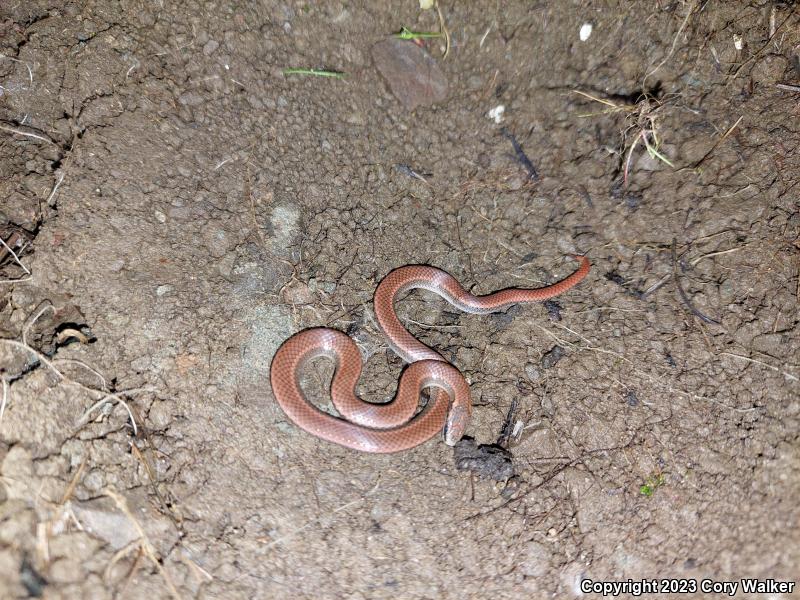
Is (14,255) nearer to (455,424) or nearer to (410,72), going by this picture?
(455,424)

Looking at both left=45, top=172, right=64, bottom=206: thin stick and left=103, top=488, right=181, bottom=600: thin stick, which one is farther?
left=45, top=172, right=64, bottom=206: thin stick

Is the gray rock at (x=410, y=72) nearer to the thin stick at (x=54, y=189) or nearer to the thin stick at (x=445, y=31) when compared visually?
the thin stick at (x=445, y=31)

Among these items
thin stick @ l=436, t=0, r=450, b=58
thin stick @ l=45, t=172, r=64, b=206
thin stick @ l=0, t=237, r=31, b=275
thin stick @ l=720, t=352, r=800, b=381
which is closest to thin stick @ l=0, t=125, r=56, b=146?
thin stick @ l=45, t=172, r=64, b=206

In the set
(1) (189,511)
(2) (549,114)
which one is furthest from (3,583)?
(2) (549,114)

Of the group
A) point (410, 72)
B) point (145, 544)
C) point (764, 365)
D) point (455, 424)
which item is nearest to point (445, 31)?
point (410, 72)

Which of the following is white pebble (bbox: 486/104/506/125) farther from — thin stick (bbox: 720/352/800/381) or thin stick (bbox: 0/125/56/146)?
thin stick (bbox: 0/125/56/146)

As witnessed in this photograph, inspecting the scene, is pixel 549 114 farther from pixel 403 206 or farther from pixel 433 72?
pixel 403 206
